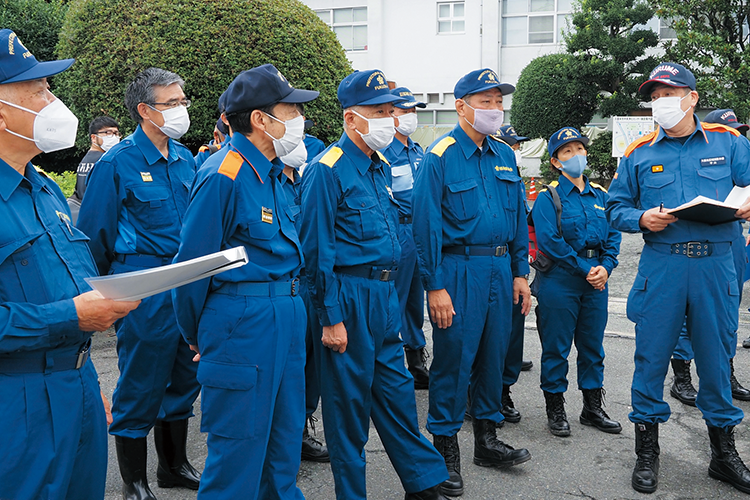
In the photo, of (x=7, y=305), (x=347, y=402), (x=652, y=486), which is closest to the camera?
(x=7, y=305)

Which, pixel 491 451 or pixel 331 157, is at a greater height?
pixel 331 157

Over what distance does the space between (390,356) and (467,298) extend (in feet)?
2.23

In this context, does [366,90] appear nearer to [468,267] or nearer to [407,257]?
[468,267]

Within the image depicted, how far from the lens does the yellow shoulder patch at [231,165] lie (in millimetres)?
2885

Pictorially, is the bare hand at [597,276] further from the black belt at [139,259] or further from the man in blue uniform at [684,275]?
the black belt at [139,259]

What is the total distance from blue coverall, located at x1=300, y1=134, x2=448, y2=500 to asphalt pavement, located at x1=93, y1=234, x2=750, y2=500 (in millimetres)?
454

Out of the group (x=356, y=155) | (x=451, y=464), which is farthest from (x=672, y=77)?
(x=451, y=464)

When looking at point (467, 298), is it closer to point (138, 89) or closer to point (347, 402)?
point (347, 402)

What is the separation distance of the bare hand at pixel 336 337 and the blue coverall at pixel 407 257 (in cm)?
219

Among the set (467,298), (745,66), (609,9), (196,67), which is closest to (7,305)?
(467,298)

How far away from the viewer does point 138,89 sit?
418 cm

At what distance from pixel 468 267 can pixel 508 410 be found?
1543 millimetres

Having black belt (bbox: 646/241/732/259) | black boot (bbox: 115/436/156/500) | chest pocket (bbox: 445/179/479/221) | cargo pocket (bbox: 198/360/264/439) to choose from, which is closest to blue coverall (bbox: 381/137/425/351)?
chest pocket (bbox: 445/179/479/221)

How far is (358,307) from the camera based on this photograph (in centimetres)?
358
